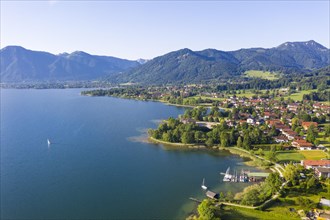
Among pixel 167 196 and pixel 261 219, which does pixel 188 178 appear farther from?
pixel 261 219

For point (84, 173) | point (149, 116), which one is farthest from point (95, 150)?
point (149, 116)

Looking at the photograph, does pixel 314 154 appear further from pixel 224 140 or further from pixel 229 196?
pixel 229 196

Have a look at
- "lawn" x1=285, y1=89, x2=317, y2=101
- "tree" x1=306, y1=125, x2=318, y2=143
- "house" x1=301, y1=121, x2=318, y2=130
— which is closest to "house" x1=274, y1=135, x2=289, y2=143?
"tree" x1=306, y1=125, x2=318, y2=143

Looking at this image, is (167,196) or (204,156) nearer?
(167,196)

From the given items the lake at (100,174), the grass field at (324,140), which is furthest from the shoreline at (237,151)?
the grass field at (324,140)

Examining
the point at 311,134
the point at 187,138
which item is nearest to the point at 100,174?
the point at 187,138
